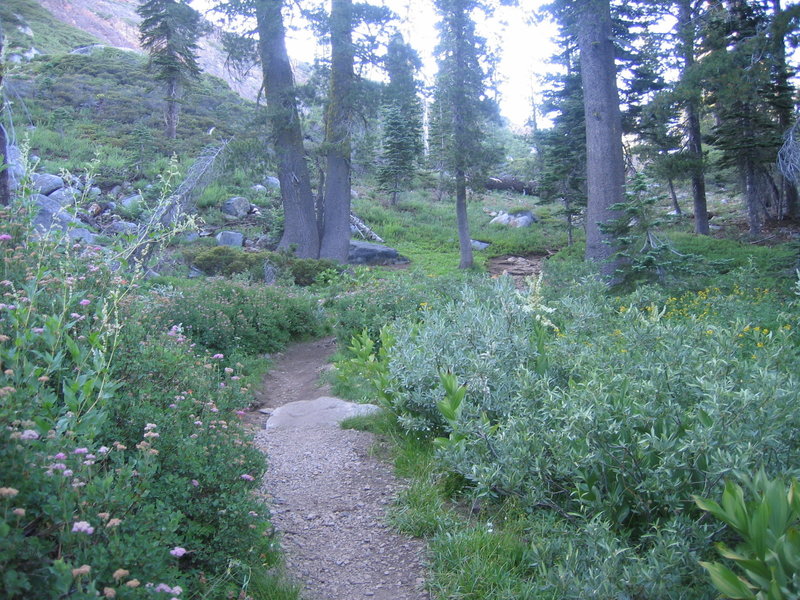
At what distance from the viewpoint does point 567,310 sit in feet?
17.9

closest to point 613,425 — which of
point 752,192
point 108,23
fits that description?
point 752,192

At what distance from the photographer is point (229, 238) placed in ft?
53.7

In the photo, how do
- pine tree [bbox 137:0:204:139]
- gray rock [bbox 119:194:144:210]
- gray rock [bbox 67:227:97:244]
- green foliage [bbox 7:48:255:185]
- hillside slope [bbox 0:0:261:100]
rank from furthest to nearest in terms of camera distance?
hillside slope [bbox 0:0:261:100], pine tree [bbox 137:0:204:139], green foliage [bbox 7:48:255:185], gray rock [bbox 119:194:144:210], gray rock [bbox 67:227:97:244]

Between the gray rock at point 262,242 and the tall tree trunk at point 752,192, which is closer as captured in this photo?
the tall tree trunk at point 752,192

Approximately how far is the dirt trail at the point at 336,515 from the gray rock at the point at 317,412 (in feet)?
0.31

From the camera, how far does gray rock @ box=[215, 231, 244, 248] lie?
16234mm

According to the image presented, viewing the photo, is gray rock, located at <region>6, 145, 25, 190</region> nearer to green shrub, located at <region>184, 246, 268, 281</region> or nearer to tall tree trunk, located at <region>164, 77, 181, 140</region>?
green shrub, located at <region>184, 246, 268, 281</region>

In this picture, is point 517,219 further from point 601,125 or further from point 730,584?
point 730,584

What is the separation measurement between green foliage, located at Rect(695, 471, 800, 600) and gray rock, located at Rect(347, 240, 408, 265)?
49.3 ft

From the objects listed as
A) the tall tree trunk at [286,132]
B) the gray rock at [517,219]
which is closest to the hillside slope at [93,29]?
the gray rock at [517,219]

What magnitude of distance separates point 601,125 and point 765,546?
1032cm

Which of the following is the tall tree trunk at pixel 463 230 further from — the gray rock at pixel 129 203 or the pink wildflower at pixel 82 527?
the pink wildflower at pixel 82 527

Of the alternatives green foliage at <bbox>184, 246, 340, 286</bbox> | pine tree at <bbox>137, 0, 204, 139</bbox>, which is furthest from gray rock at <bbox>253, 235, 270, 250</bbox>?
pine tree at <bbox>137, 0, 204, 139</bbox>

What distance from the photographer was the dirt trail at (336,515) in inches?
119
